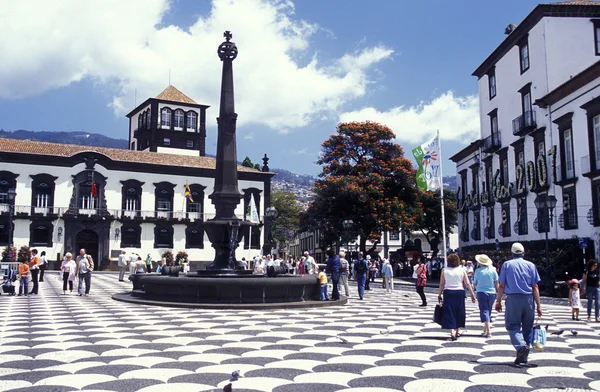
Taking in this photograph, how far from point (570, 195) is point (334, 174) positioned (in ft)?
58.7

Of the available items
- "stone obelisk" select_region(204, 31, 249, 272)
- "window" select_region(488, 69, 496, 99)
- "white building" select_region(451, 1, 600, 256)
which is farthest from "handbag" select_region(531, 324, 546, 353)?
"window" select_region(488, 69, 496, 99)

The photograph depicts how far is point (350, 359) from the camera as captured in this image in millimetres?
7176

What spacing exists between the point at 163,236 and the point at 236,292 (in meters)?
39.6

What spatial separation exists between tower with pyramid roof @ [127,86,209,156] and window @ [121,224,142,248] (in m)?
11.4

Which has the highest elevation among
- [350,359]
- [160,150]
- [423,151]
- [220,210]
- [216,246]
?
[160,150]

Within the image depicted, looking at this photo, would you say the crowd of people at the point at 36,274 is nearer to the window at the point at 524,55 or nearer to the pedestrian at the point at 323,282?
the pedestrian at the point at 323,282

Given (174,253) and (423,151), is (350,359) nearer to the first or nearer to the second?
(423,151)

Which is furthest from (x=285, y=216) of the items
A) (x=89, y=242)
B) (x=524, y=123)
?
(x=524, y=123)

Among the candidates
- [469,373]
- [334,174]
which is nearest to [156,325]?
[469,373]

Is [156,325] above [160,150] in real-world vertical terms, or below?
below

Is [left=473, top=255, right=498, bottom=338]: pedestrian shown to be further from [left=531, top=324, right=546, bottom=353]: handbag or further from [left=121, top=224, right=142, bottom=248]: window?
[left=121, top=224, right=142, bottom=248]: window

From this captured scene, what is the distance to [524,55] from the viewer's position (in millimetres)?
32094

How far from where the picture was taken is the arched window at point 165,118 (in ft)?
197

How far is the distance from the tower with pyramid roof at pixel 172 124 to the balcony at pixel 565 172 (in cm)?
4192
